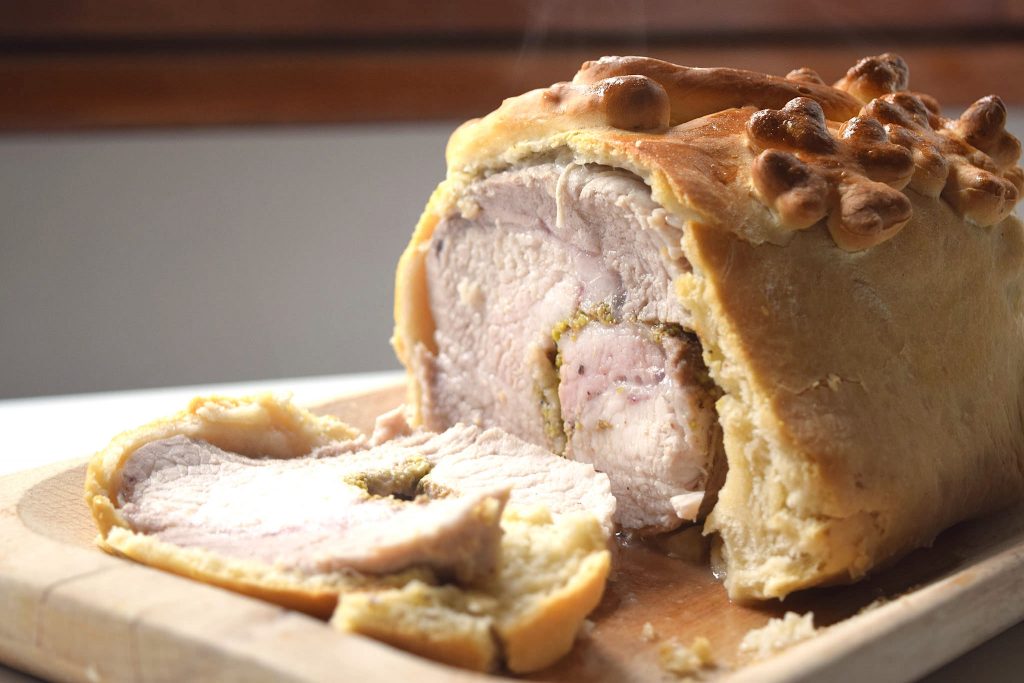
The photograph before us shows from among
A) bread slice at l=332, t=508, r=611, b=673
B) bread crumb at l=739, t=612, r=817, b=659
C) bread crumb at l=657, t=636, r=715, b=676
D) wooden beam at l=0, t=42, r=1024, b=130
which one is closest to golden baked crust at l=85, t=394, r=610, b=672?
bread slice at l=332, t=508, r=611, b=673

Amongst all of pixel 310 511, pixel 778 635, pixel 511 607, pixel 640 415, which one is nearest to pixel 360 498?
pixel 310 511

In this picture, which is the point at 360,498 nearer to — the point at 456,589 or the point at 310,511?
the point at 310,511

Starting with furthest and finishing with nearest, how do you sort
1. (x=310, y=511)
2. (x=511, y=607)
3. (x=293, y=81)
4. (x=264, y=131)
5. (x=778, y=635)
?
(x=264, y=131)
(x=293, y=81)
(x=310, y=511)
(x=778, y=635)
(x=511, y=607)

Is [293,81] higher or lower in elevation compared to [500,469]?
higher

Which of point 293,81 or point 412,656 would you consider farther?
point 293,81

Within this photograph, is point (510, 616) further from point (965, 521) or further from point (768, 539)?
point (965, 521)

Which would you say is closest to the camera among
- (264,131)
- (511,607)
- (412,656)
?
(412,656)

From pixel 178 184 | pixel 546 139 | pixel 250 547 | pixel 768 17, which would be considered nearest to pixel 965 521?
pixel 546 139

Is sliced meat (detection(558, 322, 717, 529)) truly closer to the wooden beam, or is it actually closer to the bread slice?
the bread slice
